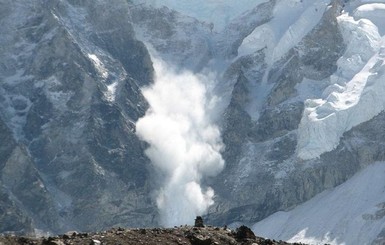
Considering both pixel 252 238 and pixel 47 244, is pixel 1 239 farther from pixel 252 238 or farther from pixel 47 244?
pixel 252 238

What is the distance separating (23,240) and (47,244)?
5.07ft

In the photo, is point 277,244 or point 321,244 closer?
point 277,244

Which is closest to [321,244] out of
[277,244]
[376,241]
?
[376,241]

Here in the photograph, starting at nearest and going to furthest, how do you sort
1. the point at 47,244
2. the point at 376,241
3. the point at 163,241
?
the point at 47,244
the point at 163,241
the point at 376,241

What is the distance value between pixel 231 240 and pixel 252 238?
222 centimetres

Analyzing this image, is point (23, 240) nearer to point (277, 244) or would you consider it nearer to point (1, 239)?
point (1, 239)

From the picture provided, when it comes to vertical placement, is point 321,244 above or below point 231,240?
above

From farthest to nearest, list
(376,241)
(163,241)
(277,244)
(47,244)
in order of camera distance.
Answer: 1. (376,241)
2. (277,244)
3. (163,241)
4. (47,244)

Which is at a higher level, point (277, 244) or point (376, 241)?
point (376, 241)

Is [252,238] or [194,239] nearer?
[194,239]

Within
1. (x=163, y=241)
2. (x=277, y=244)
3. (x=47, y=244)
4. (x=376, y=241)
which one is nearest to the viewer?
(x=47, y=244)

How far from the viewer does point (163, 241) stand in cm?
5403

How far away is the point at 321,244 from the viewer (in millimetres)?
199750

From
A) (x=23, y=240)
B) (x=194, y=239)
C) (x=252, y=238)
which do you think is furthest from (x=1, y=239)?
(x=252, y=238)
